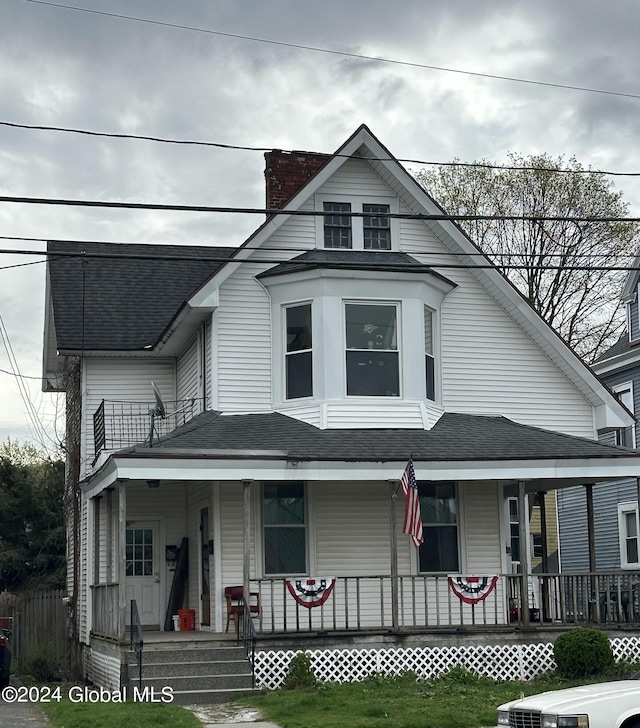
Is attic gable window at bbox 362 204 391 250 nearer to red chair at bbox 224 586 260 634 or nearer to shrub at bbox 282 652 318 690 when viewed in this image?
red chair at bbox 224 586 260 634

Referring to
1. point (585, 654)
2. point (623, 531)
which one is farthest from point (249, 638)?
point (623, 531)

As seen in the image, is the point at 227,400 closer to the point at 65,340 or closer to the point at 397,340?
the point at 397,340

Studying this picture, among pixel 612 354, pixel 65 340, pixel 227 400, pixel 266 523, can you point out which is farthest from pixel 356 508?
pixel 612 354

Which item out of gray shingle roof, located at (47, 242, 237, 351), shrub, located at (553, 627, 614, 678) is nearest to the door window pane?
gray shingle roof, located at (47, 242, 237, 351)

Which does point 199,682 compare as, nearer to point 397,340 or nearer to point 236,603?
point 236,603

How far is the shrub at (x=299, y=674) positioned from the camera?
1758cm

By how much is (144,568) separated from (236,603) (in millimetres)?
5099

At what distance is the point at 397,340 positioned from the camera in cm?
2183

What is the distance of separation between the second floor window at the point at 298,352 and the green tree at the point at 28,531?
52.3 feet

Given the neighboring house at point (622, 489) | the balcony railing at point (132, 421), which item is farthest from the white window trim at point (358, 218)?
the neighboring house at point (622, 489)

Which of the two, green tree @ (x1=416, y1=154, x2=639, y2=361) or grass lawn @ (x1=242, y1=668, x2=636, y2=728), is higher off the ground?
green tree @ (x1=416, y1=154, x2=639, y2=361)

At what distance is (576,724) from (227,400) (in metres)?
12.0

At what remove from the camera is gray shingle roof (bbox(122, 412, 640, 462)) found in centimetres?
1925

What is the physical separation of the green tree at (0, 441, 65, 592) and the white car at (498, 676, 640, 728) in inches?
1016
